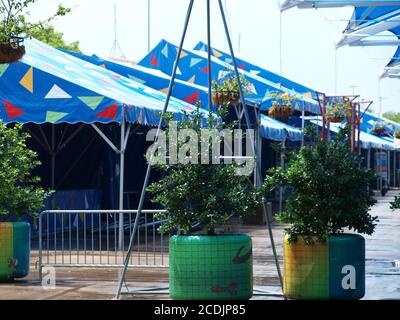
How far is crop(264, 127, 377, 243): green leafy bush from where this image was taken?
34.3 ft

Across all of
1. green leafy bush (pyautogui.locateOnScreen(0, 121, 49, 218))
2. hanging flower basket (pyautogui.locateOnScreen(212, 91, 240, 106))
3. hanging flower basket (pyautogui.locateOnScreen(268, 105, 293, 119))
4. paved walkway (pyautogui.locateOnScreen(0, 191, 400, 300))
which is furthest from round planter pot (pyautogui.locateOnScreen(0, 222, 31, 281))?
hanging flower basket (pyautogui.locateOnScreen(268, 105, 293, 119))

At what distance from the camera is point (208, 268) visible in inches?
398

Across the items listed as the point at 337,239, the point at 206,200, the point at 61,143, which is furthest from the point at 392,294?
the point at 61,143

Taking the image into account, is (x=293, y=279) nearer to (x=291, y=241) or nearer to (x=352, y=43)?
(x=291, y=241)

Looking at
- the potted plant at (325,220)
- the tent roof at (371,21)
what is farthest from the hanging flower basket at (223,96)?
the potted plant at (325,220)

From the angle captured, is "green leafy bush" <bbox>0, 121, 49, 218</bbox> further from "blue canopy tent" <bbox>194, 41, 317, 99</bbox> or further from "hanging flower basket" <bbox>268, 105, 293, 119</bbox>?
"blue canopy tent" <bbox>194, 41, 317, 99</bbox>

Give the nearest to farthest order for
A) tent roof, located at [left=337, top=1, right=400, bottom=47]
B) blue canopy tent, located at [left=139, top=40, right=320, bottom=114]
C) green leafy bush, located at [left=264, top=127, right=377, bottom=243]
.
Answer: green leafy bush, located at [left=264, top=127, right=377, bottom=243] → tent roof, located at [left=337, top=1, right=400, bottom=47] → blue canopy tent, located at [left=139, top=40, right=320, bottom=114]

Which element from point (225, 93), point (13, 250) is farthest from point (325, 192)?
point (225, 93)

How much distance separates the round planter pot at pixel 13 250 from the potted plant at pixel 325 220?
3957 millimetres

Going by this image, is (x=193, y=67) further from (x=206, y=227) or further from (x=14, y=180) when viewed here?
(x=206, y=227)

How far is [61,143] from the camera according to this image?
74.8 ft

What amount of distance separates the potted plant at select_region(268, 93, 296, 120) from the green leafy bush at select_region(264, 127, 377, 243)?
18677 mm

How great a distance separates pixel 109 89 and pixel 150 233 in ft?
13.1

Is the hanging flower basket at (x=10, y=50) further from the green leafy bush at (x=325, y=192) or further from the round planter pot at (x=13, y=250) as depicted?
the green leafy bush at (x=325, y=192)
